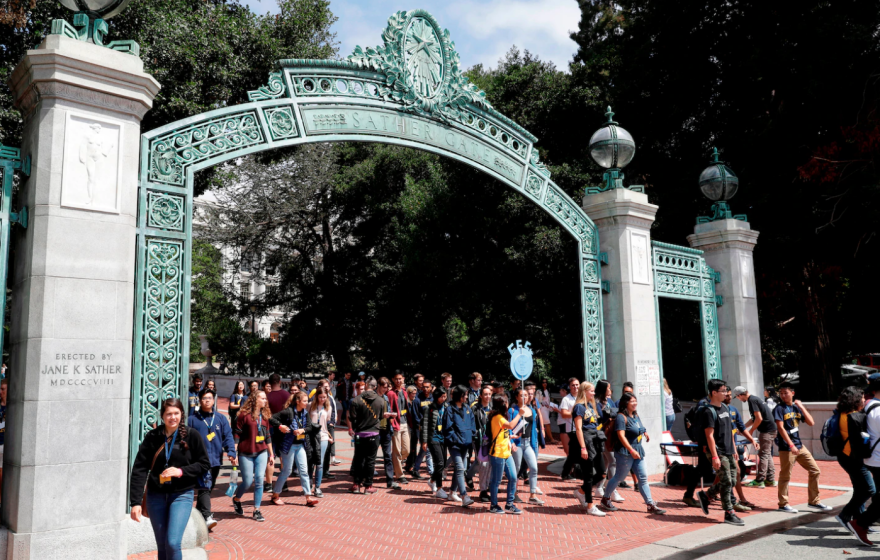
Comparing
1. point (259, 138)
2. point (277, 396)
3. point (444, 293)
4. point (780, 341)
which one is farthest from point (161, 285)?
point (780, 341)

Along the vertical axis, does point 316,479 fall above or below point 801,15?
below

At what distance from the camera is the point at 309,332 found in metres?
28.7

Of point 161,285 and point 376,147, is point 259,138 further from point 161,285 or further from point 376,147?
point 376,147

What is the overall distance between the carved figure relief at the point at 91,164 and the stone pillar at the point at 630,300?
8260 millimetres

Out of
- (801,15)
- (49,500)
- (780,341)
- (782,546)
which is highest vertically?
(801,15)

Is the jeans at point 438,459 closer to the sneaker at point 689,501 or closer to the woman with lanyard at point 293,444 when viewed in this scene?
the woman with lanyard at point 293,444

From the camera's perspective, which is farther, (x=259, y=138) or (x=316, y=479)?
(x=316, y=479)

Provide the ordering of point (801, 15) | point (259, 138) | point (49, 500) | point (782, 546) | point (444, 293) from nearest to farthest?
point (49, 500) → point (782, 546) → point (259, 138) → point (801, 15) → point (444, 293)

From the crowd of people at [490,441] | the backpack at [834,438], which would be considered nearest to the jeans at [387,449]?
the crowd of people at [490,441]

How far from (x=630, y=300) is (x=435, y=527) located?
5.76m

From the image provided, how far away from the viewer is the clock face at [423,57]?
10.1 meters

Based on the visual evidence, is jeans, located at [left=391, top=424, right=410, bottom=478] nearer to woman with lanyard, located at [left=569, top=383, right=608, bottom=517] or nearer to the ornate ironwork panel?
woman with lanyard, located at [left=569, top=383, right=608, bottom=517]

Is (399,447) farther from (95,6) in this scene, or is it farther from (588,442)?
(95,6)

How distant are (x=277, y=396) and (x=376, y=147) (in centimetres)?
2074
